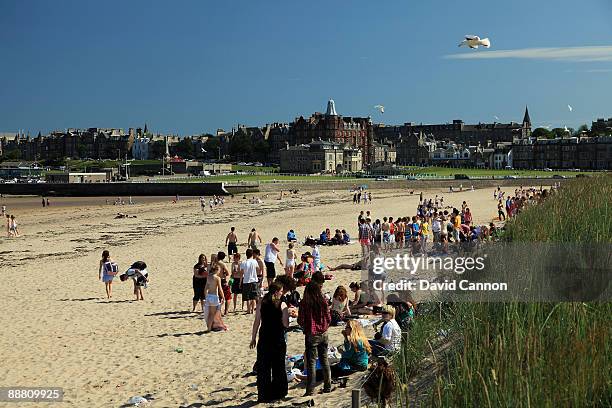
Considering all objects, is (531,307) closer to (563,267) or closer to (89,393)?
(563,267)

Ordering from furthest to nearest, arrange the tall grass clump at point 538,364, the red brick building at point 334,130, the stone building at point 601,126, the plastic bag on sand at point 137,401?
the stone building at point 601,126 < the red brick building at point 334,130 < the plastic bag on sand at point 137,401 < the tall grass clump at point 538,364

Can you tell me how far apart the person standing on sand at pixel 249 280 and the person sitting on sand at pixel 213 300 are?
0.78m

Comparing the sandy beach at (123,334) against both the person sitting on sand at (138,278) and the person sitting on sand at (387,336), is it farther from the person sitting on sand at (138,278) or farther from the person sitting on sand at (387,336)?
the person sitting on sand at (387,336)

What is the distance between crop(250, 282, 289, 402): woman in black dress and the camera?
7.09m

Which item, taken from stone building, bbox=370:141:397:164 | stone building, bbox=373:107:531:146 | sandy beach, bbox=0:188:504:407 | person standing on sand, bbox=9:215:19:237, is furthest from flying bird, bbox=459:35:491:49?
stone building, bbox=373:107:531:146

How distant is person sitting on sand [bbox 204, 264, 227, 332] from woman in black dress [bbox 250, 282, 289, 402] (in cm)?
302

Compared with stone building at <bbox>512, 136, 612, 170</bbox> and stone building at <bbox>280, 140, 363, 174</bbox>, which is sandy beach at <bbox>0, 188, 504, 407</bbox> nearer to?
stone building at <bbox>280, 140, 363, 174</bbox>

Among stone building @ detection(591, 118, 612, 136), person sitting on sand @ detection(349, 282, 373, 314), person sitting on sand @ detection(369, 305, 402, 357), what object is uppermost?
stone building @ detection(591, 118, 612, 136)

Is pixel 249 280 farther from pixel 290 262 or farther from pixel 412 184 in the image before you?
pixel 412 184

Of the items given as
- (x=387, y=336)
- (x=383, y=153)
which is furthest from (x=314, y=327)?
(x=383, y=153)

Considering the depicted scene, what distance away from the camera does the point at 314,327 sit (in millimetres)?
7020

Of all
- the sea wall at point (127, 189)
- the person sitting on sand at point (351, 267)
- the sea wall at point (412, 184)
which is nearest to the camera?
the person sitting on sand at point (351, 267)

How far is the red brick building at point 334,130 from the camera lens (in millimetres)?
136125

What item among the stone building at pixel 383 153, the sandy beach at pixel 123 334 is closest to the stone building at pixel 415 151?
the stone building at pixel 383 153
